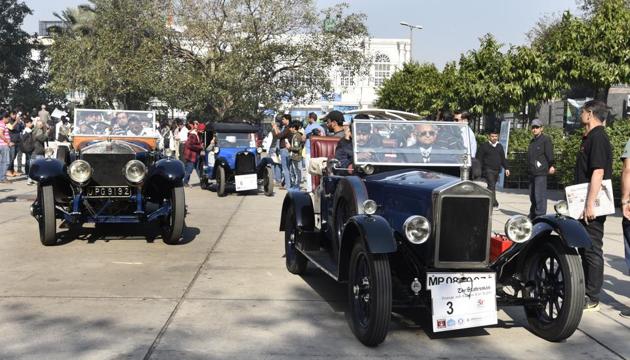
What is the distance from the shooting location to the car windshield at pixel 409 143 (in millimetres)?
5926

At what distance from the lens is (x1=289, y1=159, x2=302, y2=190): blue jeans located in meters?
15.9

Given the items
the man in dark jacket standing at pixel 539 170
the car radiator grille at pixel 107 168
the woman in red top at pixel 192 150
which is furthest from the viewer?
the woman in red top at pixel 192 150

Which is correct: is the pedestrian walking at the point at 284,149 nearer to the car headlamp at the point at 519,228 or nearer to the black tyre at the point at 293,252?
the black tyre at the point at 293,252

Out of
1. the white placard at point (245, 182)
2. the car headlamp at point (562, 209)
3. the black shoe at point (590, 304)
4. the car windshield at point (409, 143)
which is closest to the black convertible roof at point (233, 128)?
the white placard at point (245, 182)

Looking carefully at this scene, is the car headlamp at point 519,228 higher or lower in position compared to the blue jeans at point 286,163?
higher

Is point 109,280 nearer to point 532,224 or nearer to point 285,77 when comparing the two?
point 532,224

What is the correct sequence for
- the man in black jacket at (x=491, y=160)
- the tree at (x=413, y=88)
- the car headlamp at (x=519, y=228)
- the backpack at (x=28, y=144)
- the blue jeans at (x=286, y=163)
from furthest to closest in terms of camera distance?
the tree at (x=413, y=88)
the backpack at (x=28, y=144)
the blue jeans at (x=286, y=163)
the man in black jacket at (x=491, y=160)
the car headlamp at (x=519, y=228)

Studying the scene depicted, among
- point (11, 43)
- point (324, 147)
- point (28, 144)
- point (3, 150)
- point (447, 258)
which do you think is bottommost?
point (447, 258)

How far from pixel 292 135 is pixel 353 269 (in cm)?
1132

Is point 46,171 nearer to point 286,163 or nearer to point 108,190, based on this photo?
point 108,190

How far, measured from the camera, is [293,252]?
7020 mm

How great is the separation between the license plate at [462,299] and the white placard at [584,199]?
59.2 inches

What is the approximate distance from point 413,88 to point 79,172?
94.2ft

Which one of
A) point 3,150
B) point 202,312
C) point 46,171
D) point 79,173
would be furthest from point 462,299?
point 3,150
